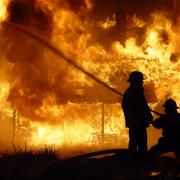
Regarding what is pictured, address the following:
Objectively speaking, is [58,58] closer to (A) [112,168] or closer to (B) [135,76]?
(B) [135,76]

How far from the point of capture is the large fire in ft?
54.1

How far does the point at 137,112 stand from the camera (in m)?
10.2

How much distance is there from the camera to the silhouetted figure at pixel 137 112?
10109 mm

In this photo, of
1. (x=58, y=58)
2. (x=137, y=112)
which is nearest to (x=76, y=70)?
(x=58, y=58)

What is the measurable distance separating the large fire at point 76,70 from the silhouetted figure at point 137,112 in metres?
6.00

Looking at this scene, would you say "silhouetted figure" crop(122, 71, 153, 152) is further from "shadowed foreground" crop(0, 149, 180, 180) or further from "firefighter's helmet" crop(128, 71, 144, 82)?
"shadowed foreground" crop(0, 149, 180, 180)

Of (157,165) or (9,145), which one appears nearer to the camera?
(157,165)

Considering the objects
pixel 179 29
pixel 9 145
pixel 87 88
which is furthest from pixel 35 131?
pixel 179 29

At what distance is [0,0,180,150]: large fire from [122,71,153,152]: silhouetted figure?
5996mm

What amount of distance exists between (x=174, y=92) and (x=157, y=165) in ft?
32.2

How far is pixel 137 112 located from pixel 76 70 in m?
7.08

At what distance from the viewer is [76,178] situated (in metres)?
7.18

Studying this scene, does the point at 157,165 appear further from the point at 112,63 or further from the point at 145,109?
the point at 112,63

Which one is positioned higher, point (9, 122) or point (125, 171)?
point (9, 122)
